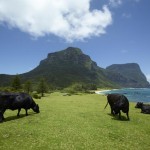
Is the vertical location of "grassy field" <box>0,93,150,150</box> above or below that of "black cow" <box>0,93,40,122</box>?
below

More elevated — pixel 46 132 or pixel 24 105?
pixel 24 105

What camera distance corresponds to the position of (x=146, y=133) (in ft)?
79.5

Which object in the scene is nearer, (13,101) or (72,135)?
(72,135)

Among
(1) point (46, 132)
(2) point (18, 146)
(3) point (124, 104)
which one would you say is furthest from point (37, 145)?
Answer: (3) point (124, 104)

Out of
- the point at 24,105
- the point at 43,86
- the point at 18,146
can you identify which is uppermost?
the point at 43,86

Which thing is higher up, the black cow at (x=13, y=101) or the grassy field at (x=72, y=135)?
the black cow at (x=13, y=101)

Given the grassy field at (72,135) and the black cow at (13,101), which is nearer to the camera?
the grassy field at (72,135)

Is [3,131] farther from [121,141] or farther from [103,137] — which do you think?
[121,141]

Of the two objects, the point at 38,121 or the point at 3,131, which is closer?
the point at 3,131

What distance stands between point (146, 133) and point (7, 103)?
17.3 metres

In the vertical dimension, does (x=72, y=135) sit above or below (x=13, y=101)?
below

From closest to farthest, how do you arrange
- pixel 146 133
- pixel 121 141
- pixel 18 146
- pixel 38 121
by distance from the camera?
pixel 18 146, pixel 121 141, pixel 146 133, pixel 38 121

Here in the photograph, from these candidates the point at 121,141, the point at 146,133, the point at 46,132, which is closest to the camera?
the point at 121,141

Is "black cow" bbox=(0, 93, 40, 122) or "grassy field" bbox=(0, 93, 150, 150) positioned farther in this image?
"black cow" bbox=(0, 93, 40, 122)
